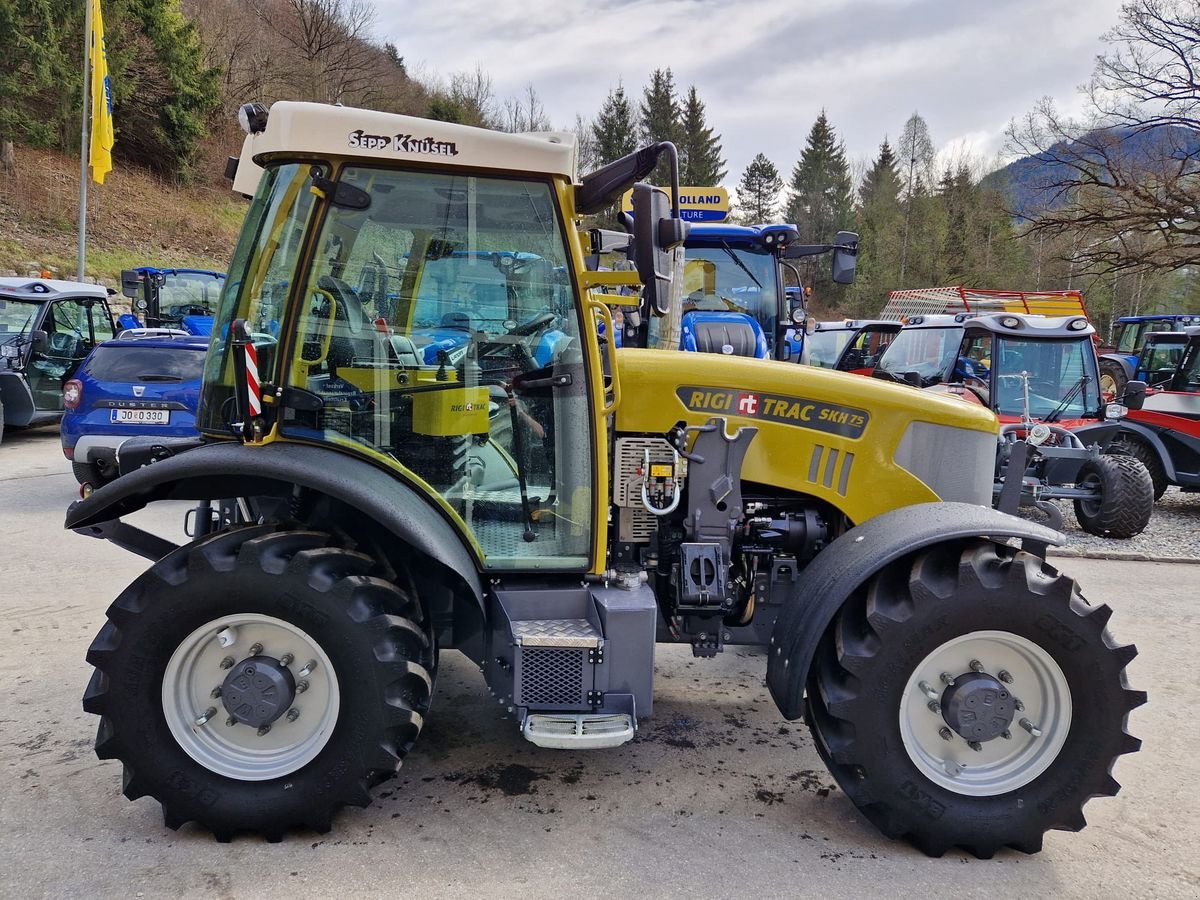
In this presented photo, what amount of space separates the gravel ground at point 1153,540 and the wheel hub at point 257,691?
5856 mm

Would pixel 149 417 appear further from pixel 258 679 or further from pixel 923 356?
pixel 923 356

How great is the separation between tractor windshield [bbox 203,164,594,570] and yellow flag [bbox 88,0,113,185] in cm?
1745

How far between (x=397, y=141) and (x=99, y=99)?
1806cm

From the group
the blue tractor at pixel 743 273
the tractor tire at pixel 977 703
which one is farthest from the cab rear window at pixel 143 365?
the tractor tire at pixel 977 703

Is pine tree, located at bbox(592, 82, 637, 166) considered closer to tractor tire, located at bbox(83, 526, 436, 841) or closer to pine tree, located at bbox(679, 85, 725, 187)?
pine tree, located at bbox(679, 85, 725, 187)

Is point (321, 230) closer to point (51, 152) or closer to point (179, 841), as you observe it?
point (179, 841)

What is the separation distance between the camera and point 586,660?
3.04 metres

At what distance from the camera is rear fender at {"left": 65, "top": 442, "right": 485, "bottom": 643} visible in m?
2.82

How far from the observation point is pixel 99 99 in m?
17.1

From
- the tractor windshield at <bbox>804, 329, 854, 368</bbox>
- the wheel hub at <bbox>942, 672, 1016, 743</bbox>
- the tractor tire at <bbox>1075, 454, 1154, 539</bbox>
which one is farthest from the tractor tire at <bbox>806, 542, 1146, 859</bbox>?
the tractor windshield at <bbox>804, 329, 854, 368</bbox>

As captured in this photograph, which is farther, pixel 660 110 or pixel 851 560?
pixel 660 110

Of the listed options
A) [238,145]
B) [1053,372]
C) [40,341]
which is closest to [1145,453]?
[1053,372]

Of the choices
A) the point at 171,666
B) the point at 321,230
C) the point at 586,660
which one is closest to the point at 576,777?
the point at 586,660

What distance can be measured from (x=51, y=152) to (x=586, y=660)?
2788cm
